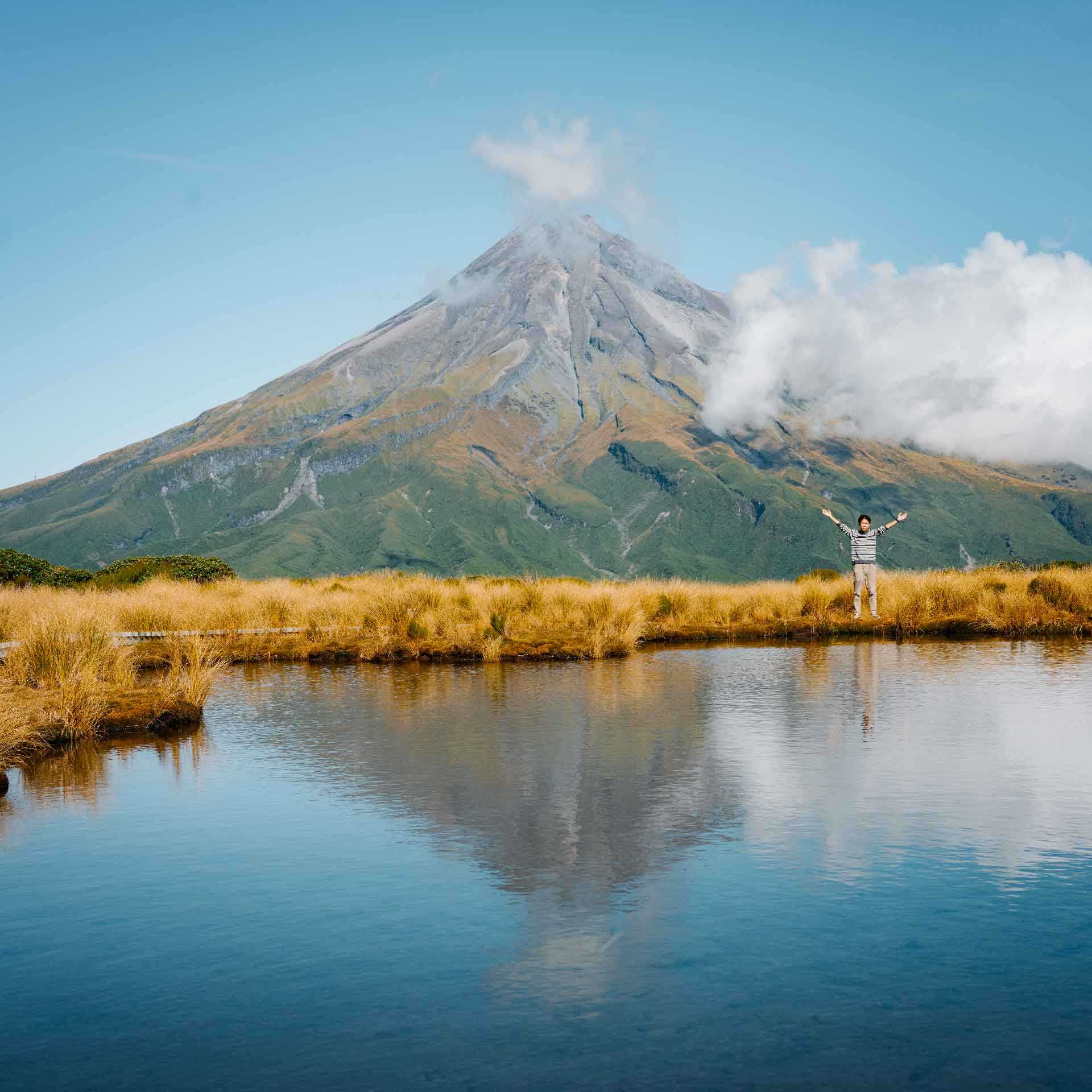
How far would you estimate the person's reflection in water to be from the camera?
15.7 metres

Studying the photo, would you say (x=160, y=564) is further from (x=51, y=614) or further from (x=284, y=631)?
(x=51, y=614)

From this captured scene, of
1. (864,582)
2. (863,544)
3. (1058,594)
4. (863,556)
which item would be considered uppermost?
(863,544)

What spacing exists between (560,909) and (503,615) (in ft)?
68.1

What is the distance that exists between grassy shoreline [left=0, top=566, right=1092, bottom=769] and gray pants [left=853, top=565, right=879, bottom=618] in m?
0.85

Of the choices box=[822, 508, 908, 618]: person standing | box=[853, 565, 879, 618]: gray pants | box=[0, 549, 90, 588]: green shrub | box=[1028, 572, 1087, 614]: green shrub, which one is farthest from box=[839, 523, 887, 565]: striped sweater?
box=[0, 549, 90, 588]: green shrub

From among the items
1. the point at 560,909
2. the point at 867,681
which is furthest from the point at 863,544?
the point at 560,909

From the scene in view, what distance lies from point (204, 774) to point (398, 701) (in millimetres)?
5614

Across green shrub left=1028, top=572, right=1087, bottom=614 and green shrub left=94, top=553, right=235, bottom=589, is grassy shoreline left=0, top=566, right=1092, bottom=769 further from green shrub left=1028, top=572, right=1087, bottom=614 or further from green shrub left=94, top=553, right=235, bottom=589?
green shrub left=94, top=553, right=235, bottom=589

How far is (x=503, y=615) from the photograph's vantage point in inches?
1141

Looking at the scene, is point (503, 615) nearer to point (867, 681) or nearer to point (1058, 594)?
point (867, 681)

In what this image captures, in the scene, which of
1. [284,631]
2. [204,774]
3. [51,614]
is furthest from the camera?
[284,631]

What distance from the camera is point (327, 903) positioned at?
27.7 feet

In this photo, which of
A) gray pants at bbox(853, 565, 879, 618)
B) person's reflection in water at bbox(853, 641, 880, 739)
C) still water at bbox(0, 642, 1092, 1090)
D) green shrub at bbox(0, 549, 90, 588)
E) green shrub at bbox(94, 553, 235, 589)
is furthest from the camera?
green shrub at bbox(94, 553, 235, 589)

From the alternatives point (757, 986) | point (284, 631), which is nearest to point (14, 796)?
point (757, 986)
